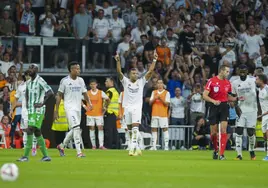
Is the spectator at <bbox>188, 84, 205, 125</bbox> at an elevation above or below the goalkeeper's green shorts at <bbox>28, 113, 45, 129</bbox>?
above

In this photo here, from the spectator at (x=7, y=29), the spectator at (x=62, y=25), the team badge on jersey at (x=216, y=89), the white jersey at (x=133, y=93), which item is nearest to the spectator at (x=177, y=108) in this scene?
the spectator at (x=62, y=25)

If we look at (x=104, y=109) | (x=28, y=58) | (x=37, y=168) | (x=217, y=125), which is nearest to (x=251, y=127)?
(x=217, y=125)

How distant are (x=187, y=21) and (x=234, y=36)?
2.09 m

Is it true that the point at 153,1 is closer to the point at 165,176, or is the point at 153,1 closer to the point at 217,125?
the point at 217,125

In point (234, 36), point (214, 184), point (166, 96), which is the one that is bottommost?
point (214, 184)

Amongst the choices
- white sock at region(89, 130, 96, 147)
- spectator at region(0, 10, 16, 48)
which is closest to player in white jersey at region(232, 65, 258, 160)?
white sock at region(89, 130, 96, 147)

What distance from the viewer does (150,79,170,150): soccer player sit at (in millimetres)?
33312

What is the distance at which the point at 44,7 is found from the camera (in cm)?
3581

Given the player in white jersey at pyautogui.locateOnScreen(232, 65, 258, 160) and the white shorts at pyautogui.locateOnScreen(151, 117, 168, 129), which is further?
the white shorts at pyautogui.locateOnScreen(151, 117, 168, 129)

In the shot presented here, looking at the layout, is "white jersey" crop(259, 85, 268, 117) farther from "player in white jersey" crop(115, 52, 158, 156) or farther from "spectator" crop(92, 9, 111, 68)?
"spectator" crop(92, 9, 111, 68)

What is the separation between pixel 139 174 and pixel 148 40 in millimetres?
18917

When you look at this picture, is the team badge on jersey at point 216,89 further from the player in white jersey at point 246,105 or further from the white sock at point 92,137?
the white sock at point 92,137

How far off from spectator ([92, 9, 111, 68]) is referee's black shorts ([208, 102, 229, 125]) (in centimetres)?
1198

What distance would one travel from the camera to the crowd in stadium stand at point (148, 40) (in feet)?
114
